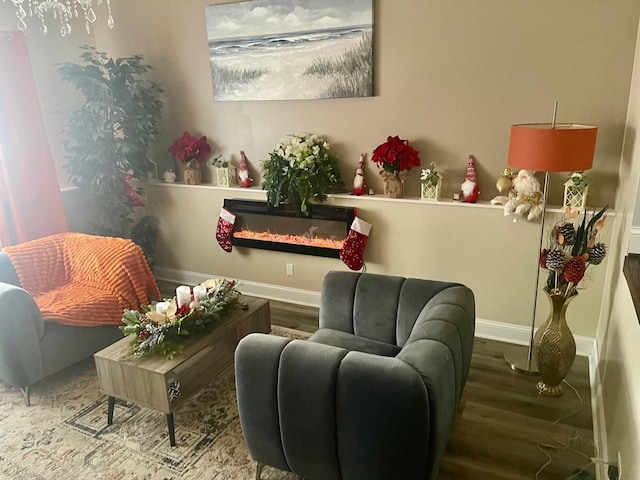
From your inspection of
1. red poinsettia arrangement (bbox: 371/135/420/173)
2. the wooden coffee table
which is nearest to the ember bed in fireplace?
red poinsettia arrangement (bbox: 371/135/420/173)

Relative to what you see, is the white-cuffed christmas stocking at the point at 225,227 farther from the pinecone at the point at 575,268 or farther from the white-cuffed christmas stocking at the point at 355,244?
the pinecone at the point at 575,268

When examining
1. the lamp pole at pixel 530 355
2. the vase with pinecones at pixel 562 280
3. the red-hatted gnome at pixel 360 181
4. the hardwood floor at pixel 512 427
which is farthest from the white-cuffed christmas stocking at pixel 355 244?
the vase with pinecones at pixel 562 280

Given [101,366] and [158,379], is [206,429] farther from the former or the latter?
[101,366]

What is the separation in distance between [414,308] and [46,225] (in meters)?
3.18

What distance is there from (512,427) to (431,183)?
5.22 ft

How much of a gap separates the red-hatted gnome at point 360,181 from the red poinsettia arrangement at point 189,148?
4.52 ft

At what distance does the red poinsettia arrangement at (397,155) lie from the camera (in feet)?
10.5

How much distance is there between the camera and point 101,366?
2.30 metres

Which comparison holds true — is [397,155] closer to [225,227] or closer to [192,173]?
[225,227]

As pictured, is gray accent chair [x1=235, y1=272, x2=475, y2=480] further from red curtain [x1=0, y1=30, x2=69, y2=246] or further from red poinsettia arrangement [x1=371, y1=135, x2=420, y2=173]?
red curtain [x1=0, y1=30, x2=69, y2=246]

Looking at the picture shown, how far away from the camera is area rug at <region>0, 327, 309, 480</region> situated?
2.13 metres

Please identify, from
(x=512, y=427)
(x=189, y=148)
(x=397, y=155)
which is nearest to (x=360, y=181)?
(x=397, y=155)

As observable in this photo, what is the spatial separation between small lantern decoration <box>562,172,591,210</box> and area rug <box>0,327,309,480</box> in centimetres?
222

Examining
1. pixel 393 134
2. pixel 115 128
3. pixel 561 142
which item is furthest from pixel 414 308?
pixel 115 128
